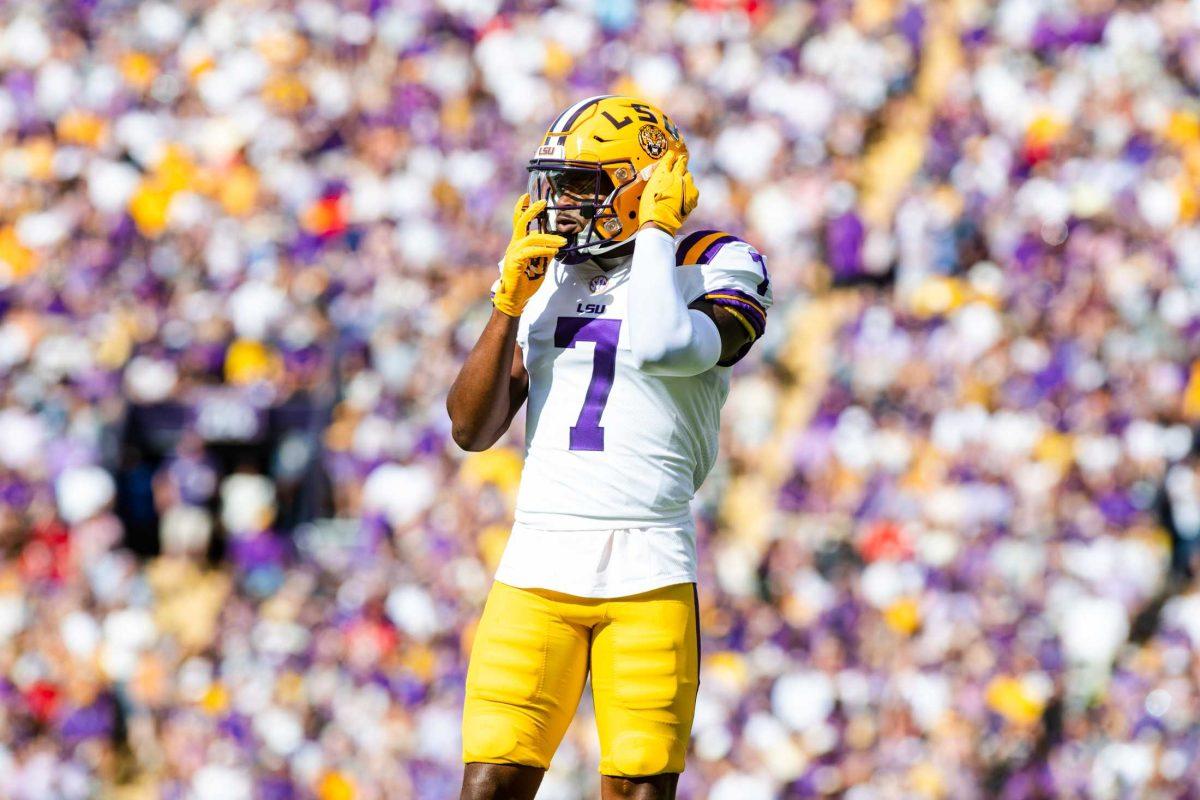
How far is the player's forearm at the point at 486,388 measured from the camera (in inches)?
172

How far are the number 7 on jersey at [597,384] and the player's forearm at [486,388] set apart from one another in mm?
178

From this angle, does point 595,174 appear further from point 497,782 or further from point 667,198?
point 497,782

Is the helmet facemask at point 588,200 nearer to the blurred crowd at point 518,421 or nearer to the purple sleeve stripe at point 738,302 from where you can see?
the purple sleeve stripe at point 738,302

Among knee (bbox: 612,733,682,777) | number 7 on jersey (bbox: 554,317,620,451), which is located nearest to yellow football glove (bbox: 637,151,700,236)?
number 7 on jersey (bbox: 554,317,620,451)

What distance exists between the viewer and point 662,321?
4105mm

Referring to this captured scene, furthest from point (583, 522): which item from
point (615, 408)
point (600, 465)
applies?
point (615, 408)

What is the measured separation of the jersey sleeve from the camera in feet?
14.2

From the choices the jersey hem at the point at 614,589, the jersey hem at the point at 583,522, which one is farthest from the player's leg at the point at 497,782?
the jersey hem at the point at 583,522

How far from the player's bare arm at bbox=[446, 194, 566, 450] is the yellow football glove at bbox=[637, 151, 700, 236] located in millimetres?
213

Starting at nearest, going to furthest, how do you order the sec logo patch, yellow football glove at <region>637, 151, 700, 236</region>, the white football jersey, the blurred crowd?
yellow football glove at <region>637, 151, 700, 236</region> < the white football jersey < the sec logo patch < the blurred crowd

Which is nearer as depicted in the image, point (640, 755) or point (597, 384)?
point (640, 755)

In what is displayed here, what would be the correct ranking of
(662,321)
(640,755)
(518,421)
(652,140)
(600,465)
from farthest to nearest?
(518,421) < (652,140) < (600,465) < (640,755) < (662,321)

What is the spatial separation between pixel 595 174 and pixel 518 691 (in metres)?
1.18

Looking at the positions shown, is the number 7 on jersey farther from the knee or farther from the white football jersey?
the knee
